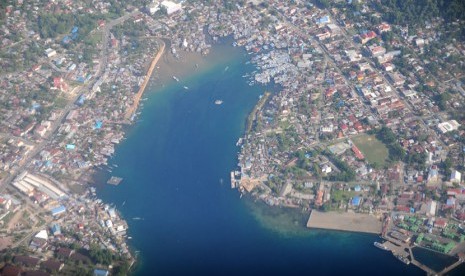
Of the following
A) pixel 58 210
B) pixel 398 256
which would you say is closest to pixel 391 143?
pixel 398 256

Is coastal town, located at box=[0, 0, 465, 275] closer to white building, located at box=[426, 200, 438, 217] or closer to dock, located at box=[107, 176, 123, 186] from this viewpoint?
white building, located at box=[426, 200, 438, 217]

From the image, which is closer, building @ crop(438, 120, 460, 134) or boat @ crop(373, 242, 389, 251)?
boat @ crop(373, 242, 389, 251)

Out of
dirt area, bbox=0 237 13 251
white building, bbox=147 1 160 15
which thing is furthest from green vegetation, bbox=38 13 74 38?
dirt area, bbox=0 237 13 251

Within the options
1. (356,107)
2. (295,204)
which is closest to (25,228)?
(295,204)

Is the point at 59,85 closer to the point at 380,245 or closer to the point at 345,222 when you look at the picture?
the point at 345,222

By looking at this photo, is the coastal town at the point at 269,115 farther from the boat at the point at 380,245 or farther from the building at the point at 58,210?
the boat at the point at 380,245

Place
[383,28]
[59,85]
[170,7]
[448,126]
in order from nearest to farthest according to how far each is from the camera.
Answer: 1. [448,126]
2. [59,85]
3. [383,28]
4. [170,7]
